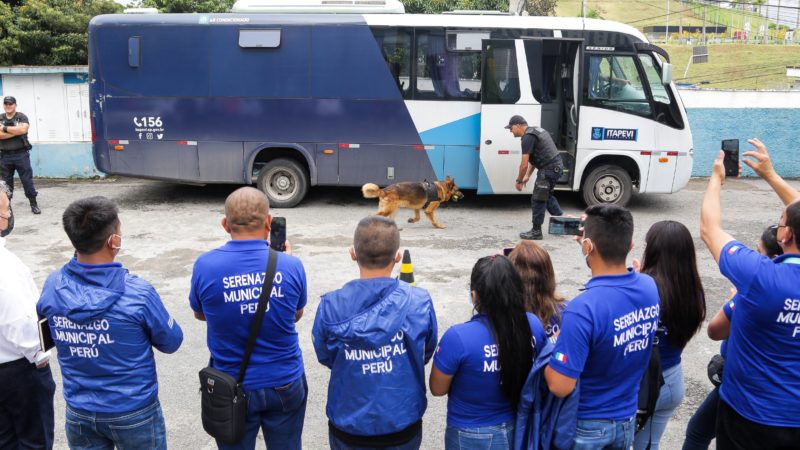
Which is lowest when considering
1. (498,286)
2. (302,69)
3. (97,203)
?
(498,286)

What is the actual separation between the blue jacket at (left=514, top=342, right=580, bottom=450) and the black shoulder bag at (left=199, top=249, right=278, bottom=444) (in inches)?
49.9

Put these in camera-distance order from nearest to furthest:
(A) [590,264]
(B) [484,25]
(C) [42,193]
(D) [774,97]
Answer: (A) [590,264], (B) [484,25], (C) [42,193], (D) [774,97]

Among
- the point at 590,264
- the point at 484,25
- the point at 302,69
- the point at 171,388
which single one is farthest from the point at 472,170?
the point at 590,264

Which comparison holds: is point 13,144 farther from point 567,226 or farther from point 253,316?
point 253,316

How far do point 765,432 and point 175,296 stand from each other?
19.6 feet

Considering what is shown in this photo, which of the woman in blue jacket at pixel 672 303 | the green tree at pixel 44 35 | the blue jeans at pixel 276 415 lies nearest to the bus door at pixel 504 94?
the woman in blue jacket at pixel 672 303

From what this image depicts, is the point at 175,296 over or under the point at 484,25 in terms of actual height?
under

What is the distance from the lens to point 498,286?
2.99m

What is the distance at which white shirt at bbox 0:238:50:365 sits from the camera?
3.32 meters

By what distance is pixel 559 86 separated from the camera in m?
11.8

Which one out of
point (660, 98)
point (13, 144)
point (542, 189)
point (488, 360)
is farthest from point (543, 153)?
point (13, 144)

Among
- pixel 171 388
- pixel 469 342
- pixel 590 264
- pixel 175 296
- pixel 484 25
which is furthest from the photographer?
pixel 484 25

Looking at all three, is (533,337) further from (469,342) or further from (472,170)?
(472,170)

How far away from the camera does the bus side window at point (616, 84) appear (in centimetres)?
1120
